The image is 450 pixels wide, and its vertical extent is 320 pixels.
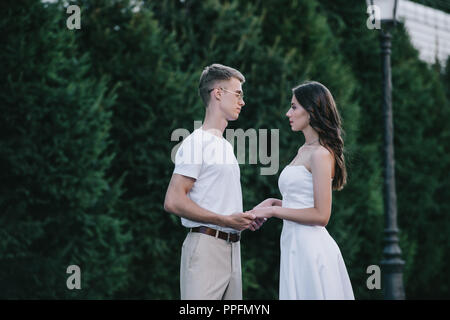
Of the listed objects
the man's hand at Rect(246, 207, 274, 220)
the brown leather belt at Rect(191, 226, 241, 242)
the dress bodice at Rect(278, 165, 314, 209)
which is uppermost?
the dress bodice at Rect(278, 165, 314, 209)

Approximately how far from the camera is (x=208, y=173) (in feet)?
14.9

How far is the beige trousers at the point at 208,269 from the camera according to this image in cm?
444

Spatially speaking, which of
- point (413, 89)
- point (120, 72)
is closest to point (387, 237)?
point (120, 72)

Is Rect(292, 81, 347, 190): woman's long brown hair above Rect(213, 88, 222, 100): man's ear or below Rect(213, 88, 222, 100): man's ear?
below

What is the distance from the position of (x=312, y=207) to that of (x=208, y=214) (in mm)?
722

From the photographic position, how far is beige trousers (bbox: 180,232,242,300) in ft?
14.6

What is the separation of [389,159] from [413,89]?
25.9ft

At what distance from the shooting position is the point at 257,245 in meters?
11.0

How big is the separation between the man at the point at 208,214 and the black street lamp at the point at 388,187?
4.67 meters
